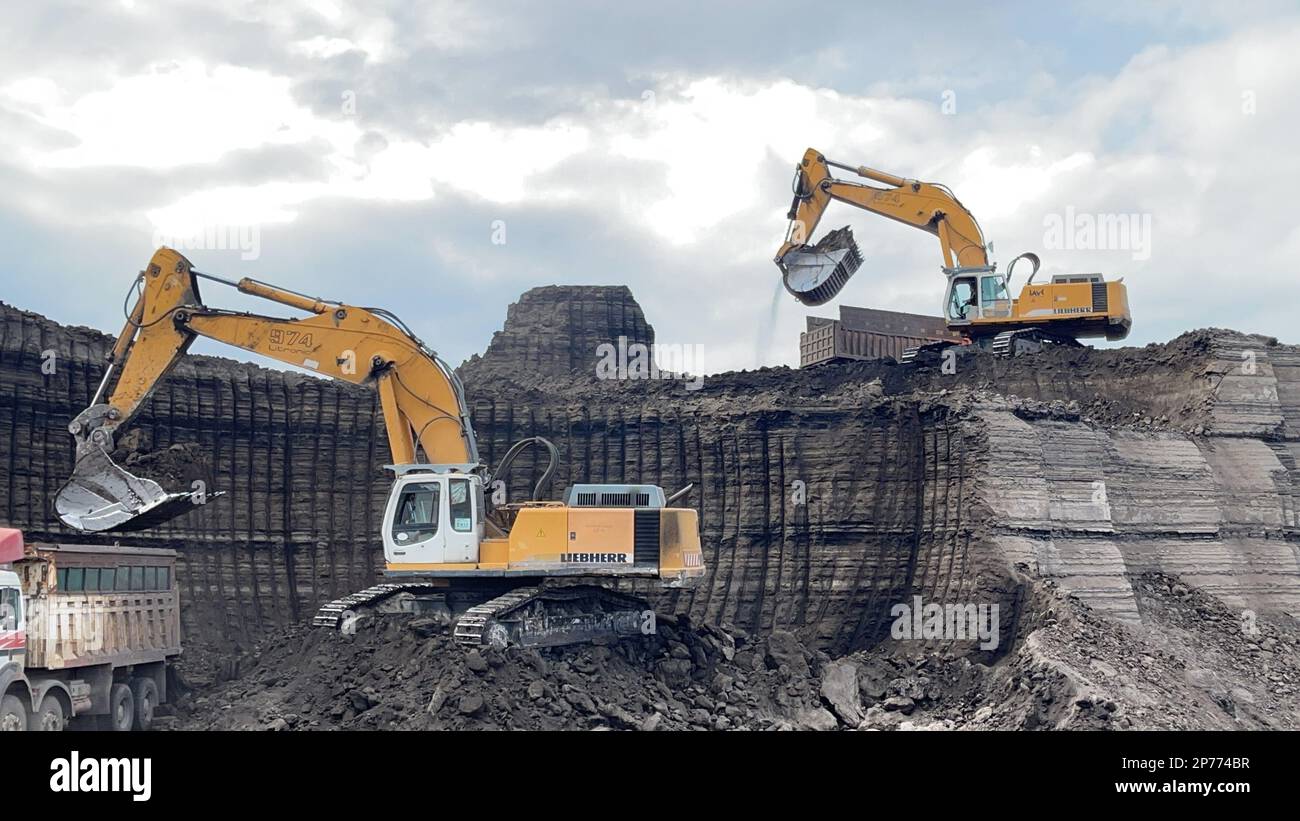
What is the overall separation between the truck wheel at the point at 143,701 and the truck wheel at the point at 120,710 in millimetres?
116

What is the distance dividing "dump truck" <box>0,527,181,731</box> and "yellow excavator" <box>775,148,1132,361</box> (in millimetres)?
17169

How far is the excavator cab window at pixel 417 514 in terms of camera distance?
18188 mm

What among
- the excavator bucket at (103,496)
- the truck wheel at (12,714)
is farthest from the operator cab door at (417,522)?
the truck wheel at (12,714)

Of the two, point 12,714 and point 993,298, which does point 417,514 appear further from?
point 993,298

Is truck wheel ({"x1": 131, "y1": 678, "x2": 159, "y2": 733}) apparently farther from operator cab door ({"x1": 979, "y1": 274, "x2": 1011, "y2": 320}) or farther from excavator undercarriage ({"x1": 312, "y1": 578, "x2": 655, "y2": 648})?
operator cab door ({"x1": 979, "y1": 274, "x2": 1011, "y2": 320})

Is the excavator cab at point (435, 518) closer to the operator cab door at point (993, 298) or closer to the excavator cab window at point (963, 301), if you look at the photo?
the excavator cab window at point (963, 301)

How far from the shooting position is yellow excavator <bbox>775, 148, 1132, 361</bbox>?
31234 mm

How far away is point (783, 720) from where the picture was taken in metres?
19.5

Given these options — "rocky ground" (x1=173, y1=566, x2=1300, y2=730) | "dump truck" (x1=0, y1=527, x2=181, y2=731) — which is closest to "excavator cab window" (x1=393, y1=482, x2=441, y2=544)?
"rocky ground" (x1=173, y1=566, x2=1300, y2=730)

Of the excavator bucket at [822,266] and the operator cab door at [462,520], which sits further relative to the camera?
the excavator bucket at [822,266]

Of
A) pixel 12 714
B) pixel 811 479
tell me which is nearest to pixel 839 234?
pixel 811 479

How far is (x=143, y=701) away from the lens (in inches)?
674
